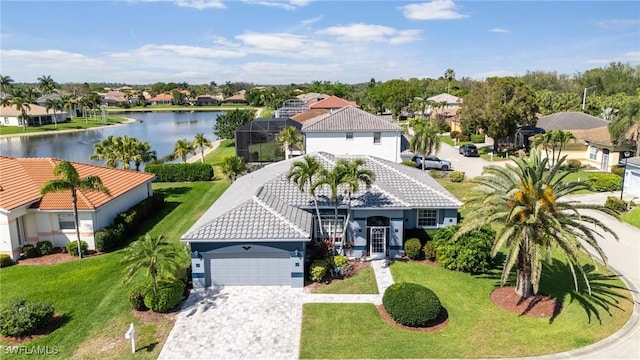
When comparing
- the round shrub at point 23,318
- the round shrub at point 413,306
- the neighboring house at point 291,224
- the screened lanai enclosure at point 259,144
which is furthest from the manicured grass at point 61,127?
the round shrub at point 413,306

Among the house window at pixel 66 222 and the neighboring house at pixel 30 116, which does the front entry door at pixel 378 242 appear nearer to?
the house window at pixel 66 222

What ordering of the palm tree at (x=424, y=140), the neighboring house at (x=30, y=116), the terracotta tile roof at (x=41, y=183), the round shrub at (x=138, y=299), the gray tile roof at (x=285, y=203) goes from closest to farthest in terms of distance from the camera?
the round shrub at (x=138, y=299) → the gray tile roof at (x=285, y=203) → the terracotta tile roof at (x=41, y=183) → the palm tree at (x=424, y=140) → the neighboring house at (x=30, y=116)

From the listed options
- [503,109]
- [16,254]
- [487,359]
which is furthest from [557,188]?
[503,109]

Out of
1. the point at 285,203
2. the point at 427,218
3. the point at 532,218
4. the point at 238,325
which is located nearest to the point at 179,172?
the point at 285,203

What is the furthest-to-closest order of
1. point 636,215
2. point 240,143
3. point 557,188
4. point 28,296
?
1. point 240,143
2. point 636,215
3. point 28,296
4. point 557,188

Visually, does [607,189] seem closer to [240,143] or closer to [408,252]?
[408,252]

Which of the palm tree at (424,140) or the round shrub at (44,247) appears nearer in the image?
the round shrub at (44,247)

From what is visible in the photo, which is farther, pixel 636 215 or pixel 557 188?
pixel 636 215
